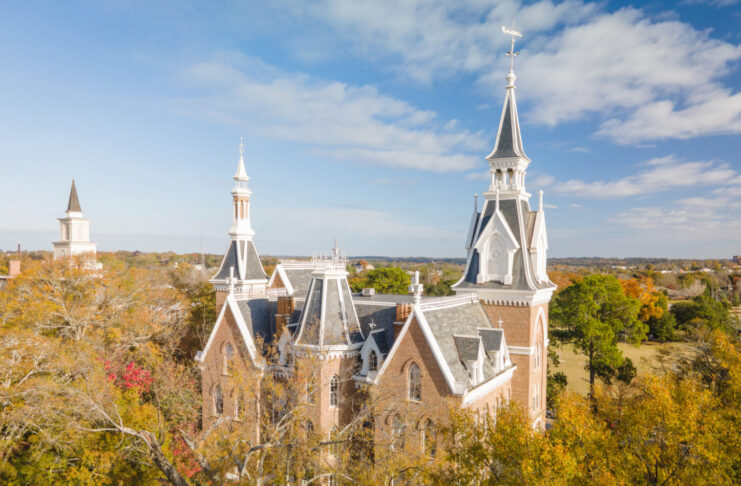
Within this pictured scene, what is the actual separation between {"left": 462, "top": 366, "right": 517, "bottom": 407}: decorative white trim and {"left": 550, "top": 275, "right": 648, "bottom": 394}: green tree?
16.4m

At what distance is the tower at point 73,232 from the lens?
175 ft

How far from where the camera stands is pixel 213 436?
19781 millimetres

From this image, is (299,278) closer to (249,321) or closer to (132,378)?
(249,321)

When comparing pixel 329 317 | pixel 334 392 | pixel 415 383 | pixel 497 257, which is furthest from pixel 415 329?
pixel 497 257

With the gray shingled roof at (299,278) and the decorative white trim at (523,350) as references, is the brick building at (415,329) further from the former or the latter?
the gray shingled roof at (299,278)

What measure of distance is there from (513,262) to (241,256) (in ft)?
64.7

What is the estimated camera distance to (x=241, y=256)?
3412 cm

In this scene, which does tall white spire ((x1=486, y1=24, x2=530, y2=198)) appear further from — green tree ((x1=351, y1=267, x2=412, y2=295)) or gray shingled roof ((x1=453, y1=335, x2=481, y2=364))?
green tree ((x1=351, y1=267, x2=412, y2=295))

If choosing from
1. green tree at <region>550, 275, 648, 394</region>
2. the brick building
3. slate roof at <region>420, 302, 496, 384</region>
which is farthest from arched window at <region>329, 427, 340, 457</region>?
green tree at <region>550, 275, 648, 394</region>

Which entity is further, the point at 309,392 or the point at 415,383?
the point at 415,383

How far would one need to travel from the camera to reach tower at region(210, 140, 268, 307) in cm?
3388

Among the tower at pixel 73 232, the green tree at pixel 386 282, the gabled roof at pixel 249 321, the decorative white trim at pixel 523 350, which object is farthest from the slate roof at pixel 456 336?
the tower at pixel 73 232

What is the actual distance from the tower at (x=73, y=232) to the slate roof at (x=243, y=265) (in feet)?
97.4

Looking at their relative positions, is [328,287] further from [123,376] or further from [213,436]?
[123,376]
